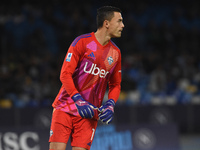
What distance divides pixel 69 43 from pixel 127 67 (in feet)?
6.46

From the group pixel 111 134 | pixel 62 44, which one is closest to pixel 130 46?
pixel 62 44

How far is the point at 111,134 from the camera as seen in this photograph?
26.3 feet

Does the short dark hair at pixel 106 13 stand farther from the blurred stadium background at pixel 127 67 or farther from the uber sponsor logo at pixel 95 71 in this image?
the blurred stadium background at pixel 127 67

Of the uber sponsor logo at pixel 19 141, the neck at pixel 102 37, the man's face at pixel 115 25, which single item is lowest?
the uber sponsor logo at pixel 19 141

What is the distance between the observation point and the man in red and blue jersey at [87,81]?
3.98 meters

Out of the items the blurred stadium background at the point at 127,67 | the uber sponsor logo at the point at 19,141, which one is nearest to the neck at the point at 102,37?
the uber sponsor logo at the point at 19,141

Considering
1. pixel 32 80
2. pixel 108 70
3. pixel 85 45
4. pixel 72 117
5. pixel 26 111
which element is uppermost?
pixel 85 45

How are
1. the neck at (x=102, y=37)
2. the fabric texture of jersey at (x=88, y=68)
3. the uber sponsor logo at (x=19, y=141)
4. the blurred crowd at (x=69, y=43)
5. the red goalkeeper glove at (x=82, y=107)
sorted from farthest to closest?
the blurred crowd at (x=69, y=43) → the uber sponsor logo at (x=19, y=141) → the neck at (x=102, y=37) → the fabric texture of jersey at (x=88, y=68) → the red goalkeeper glove at (x=82, y=107)

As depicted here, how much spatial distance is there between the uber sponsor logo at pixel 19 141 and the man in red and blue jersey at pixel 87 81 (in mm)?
3448

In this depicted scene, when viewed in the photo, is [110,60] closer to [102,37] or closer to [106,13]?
[102,37]

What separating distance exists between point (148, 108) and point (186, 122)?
4.65 ft

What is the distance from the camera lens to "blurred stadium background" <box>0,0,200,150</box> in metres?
10.4

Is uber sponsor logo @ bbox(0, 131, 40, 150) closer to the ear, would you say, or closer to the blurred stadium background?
the blurred stadium background

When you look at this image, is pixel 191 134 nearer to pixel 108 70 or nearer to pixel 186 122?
pixel 186 122
